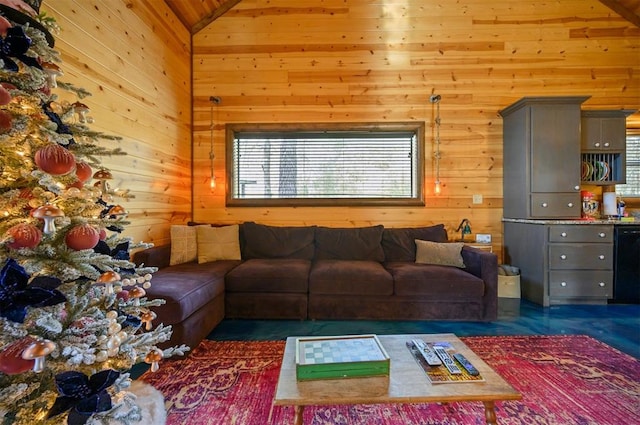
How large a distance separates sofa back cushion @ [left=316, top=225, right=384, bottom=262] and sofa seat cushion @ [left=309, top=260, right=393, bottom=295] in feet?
1.60

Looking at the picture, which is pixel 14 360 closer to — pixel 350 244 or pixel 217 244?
pixel 217 244

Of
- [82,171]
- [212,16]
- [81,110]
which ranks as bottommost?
[82,171]

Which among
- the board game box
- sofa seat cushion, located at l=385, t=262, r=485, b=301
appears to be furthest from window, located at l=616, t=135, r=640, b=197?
the board game box

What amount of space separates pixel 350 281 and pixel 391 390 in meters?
1.58

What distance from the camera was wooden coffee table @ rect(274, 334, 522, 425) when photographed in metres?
1.09

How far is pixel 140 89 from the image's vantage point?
113 inches

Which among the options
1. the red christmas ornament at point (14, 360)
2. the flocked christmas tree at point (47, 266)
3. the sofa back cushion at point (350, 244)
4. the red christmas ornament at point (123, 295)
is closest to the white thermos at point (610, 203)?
the sofa back cushion at point (350, 244)

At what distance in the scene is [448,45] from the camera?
3.77 meters

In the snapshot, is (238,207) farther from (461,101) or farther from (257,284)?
(461,101)

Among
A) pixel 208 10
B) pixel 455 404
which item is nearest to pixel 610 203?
pixel 455 404

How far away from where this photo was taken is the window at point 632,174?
3.76 metres

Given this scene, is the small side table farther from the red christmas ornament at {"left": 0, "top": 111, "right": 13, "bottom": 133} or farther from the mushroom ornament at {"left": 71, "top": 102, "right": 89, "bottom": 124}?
the red christmas ornament at {"left": 0, "top": 111, "right": 13, "bottom": 133}

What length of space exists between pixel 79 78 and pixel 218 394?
237cm

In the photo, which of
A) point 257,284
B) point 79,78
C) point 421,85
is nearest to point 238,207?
point 257,284
